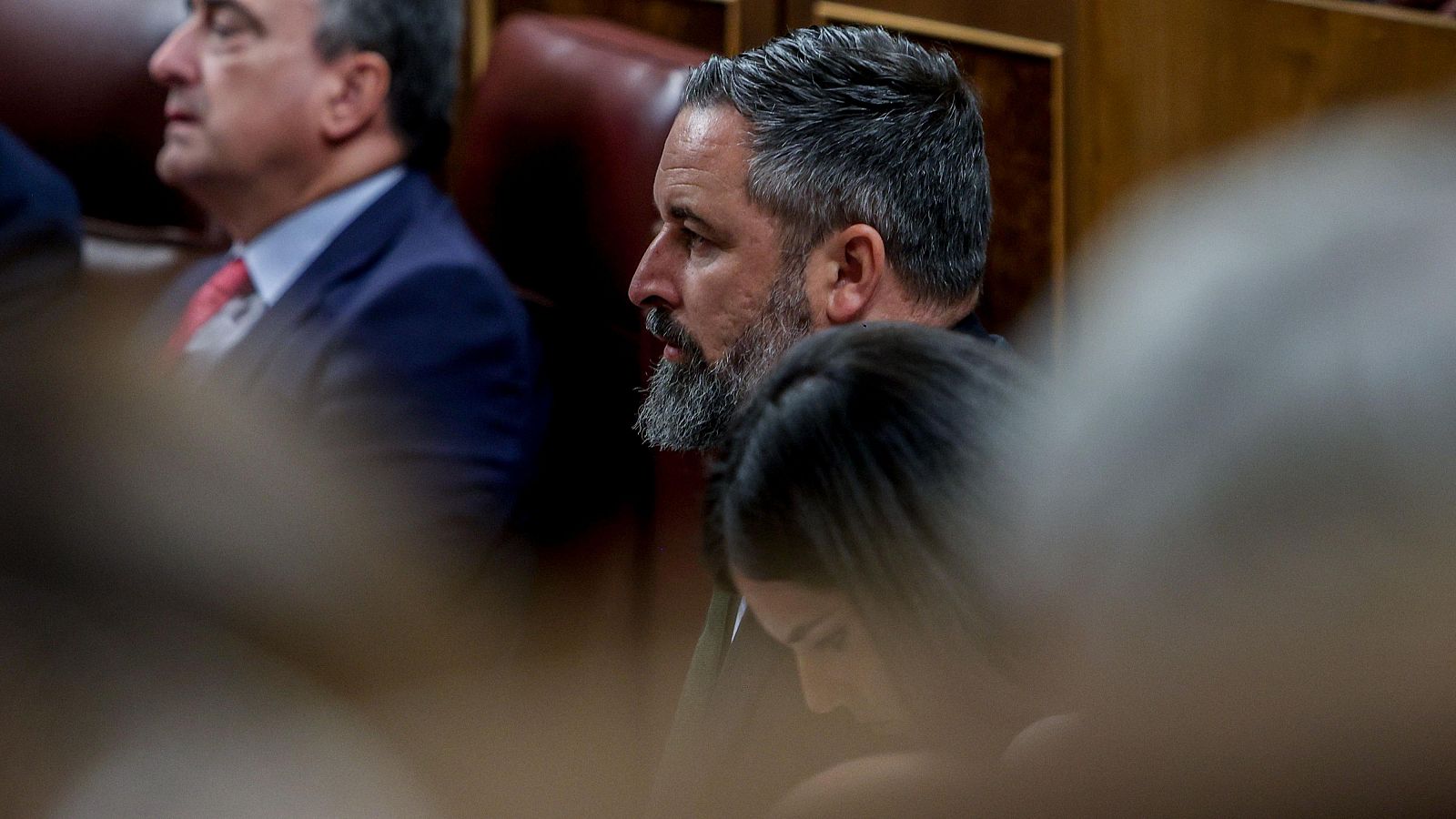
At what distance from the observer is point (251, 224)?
2.86ft

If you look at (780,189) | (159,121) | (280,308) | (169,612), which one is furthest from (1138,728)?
(159,121)

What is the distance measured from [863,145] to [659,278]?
0.23ft

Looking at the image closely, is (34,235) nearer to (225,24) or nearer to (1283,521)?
(225,24)

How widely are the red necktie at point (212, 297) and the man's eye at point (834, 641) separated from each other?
0.71m

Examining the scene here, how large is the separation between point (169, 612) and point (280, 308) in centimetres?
33

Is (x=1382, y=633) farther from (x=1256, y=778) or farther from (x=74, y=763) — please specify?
(x=74, y=763)

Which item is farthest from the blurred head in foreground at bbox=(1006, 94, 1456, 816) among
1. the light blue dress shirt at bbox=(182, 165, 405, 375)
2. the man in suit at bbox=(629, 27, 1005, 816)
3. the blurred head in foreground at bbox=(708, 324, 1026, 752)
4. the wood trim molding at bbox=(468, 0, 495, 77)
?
the wood trim molding at bbox=(468, 0, 495, 77)

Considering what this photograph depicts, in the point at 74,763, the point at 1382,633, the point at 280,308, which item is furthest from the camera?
the point at 280,308

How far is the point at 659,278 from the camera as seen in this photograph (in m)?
0.41

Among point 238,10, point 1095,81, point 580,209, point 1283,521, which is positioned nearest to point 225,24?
point 238,10

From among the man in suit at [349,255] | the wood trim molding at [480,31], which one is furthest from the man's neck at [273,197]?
the wood trim molding at [480,31]

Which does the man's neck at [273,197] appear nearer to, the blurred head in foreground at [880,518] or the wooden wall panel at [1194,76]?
the wooden wall panel at [1194,76]

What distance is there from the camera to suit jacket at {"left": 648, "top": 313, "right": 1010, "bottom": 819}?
0.74 ft

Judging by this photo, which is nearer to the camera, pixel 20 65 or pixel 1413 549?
pixel 1413 549
